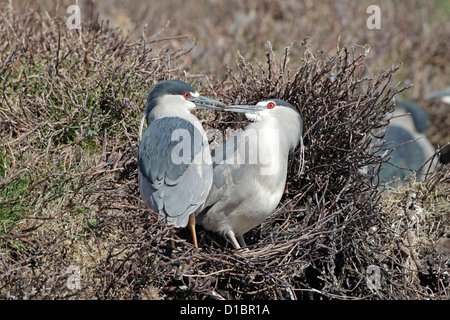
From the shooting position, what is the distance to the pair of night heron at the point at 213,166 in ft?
11.4

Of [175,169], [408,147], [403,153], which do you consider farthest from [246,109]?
[408,147]

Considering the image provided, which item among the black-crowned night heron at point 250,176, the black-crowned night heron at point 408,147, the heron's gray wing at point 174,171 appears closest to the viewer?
the heron's gray wing at point 174,171

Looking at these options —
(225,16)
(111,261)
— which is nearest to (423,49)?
(225,16)

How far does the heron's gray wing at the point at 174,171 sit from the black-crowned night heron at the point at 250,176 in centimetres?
15

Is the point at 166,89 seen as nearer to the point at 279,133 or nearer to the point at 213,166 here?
the point at 213,166

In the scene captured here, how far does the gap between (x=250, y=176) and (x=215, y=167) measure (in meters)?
0.25

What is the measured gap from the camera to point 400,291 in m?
3.75

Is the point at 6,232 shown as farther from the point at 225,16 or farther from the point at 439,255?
the point at 225,16

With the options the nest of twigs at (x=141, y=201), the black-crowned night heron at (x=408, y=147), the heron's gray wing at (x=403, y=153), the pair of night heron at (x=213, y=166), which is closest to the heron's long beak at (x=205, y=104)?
the pair of night heron at (x=213, y=166)

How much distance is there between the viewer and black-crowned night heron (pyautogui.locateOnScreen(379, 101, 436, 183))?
5.61 metres

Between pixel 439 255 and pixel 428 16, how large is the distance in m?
5.65

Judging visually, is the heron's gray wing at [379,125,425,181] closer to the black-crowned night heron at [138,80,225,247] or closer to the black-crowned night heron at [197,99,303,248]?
the black-crowned night heron at [197,99,303,248]

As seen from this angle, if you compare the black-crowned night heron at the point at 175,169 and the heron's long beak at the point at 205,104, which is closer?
the black-crowned night heron at the point at 175,169

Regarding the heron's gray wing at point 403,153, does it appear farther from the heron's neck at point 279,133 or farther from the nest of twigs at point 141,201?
the heron's neck at point 279,133
